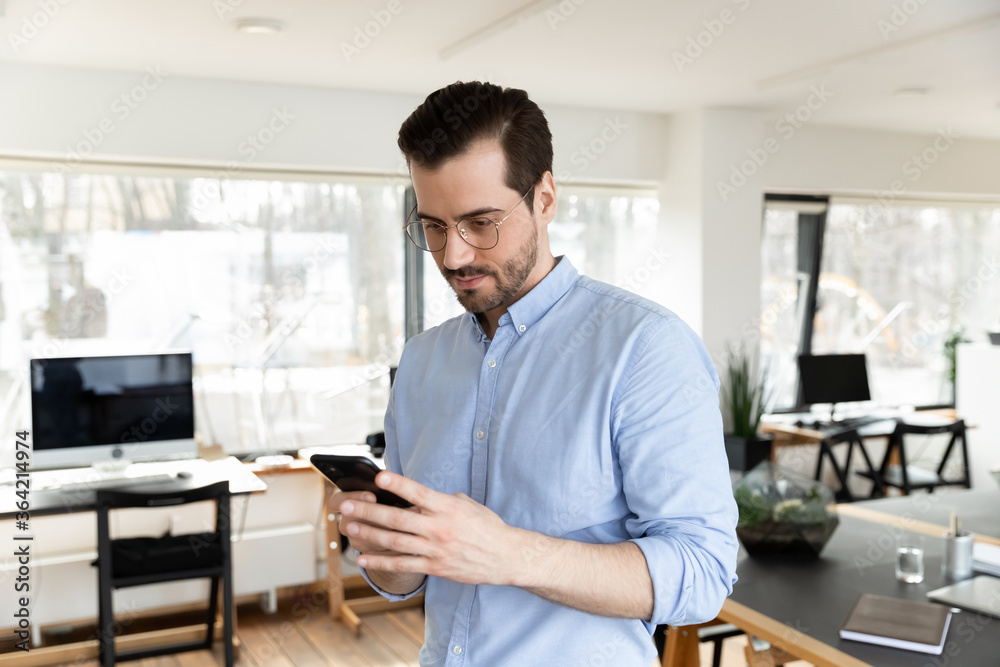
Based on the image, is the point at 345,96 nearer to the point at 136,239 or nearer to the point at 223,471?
the point at 136,239

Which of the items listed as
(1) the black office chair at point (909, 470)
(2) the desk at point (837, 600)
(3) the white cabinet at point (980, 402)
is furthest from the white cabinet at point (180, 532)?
(3) the white cabinet at point (980, 402)

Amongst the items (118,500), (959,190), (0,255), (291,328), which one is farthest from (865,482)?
(0,255)

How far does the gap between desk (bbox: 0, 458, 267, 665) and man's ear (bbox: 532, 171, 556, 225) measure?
270cm

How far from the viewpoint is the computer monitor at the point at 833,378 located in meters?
5.83

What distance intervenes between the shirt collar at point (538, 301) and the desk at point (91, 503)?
2645mm

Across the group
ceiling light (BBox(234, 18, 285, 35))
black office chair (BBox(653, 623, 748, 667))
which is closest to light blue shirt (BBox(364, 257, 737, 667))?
black office chair (BBox(653, 623, 748, 667))
